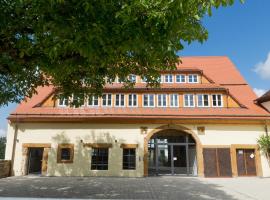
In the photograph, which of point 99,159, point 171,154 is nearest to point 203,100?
point 171,154

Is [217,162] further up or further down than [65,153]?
further down

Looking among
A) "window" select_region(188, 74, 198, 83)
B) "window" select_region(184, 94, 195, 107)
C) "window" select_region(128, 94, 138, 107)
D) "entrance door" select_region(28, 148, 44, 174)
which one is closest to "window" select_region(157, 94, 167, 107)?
"window" select_region(184, 94, 195, 107)

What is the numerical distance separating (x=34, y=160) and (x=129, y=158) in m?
8.34

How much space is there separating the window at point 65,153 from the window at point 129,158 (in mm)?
4048

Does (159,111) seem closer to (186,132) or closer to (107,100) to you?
(186,132)

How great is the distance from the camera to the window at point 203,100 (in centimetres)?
2257

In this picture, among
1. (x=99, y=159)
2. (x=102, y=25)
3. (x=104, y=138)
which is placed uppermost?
(x=102, y=25)

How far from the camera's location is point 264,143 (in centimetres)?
2031

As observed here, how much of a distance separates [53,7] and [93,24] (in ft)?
3.71

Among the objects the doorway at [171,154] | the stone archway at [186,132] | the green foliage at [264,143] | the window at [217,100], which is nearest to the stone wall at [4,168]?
the stone archway at [186,132]

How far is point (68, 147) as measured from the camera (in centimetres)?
2075

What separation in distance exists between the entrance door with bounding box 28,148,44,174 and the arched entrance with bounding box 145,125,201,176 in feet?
30.5

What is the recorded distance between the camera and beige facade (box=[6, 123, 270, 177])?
20.5 m

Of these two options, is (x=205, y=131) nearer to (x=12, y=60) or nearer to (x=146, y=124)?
(x=146, y=124)
